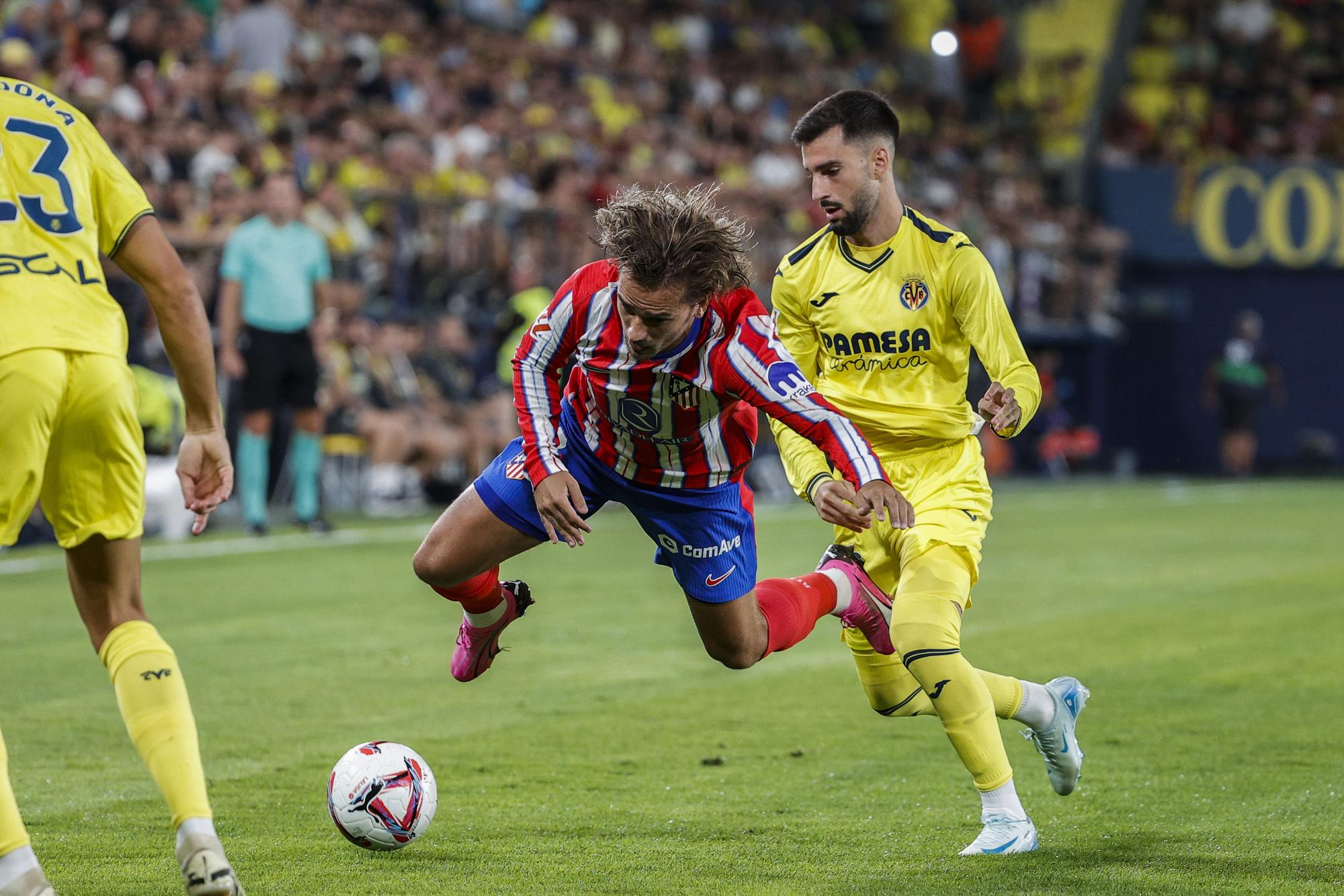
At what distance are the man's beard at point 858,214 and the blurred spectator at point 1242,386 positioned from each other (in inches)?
871

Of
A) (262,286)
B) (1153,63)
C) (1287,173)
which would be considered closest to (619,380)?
(262,286)

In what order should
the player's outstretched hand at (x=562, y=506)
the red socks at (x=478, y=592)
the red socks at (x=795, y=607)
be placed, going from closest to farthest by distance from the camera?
1. the player's outstretched hand at (x=562, y=506)
2. the red socks at (x=795, y=607)
3. the red socks at (x=478, y=592)

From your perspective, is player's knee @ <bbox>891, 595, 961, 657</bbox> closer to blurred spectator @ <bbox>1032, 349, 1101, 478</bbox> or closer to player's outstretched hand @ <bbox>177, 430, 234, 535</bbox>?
player's outstretched hand @ <bbox>177, 430, 234, 535</bbox>

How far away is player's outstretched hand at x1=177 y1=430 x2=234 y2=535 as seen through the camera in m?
3.95

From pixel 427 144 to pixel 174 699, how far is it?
45.8ft

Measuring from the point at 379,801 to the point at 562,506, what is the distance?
0.97 meters

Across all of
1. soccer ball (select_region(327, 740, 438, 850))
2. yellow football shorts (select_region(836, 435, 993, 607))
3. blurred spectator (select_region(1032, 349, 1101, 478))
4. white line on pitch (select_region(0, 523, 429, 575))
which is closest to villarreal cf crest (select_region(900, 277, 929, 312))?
yellow football shorts (select_region(836, 435, 993, 607))

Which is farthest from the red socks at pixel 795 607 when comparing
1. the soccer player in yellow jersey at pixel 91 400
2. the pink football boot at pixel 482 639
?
the soccer player in yellow jersey at pixel 91 400

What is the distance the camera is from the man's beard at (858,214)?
539 centimetres

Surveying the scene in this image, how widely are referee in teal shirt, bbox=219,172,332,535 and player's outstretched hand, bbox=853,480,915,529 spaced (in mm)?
8759

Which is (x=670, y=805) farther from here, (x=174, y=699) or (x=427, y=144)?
(x=427, y=144)

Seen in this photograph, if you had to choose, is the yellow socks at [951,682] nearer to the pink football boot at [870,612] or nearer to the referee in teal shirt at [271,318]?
the pink football boot at [870,612]

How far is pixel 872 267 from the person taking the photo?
5.46 metres

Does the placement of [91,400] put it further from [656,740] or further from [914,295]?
[656,740]
